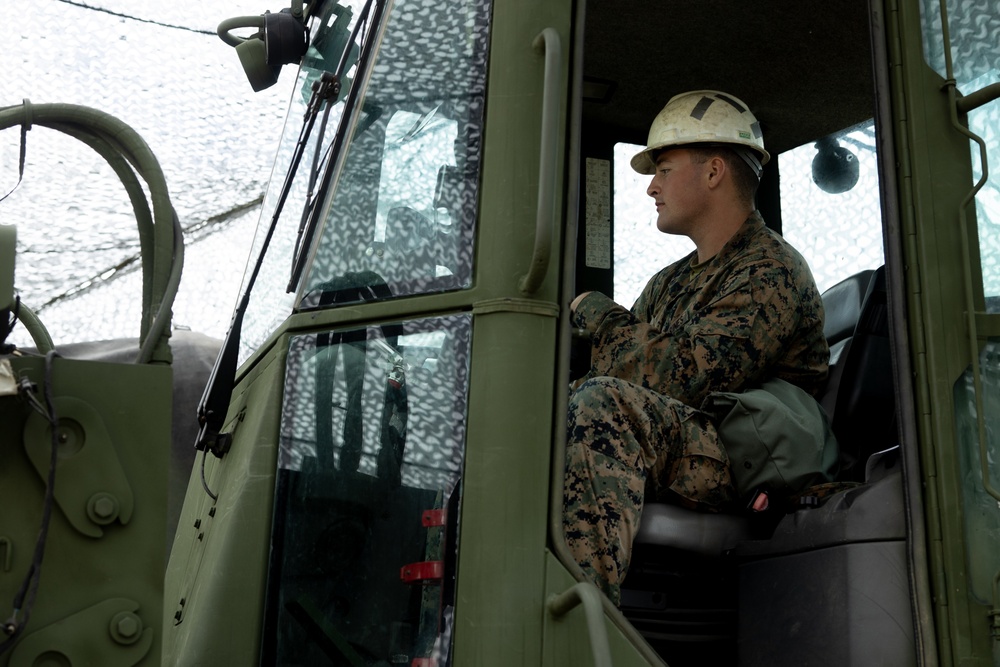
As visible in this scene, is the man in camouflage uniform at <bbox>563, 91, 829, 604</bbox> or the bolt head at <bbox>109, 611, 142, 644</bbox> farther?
the man in camouflage uniform at <bbox>563, 91, 829, 604</bbox>

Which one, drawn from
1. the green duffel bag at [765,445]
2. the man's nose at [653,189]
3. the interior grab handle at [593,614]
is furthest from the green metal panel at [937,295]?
the man's nose at [653,189]

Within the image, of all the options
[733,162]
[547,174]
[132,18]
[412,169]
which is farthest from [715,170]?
[132,18]

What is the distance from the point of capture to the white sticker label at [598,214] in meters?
3.65

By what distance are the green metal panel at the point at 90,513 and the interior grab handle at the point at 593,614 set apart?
1.92 feet

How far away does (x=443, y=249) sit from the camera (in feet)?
6.88

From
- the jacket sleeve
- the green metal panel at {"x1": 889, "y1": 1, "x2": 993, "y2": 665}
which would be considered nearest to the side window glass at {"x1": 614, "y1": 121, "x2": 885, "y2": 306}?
the jacket sleeve

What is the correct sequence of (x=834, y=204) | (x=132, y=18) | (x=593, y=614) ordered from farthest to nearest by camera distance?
(x=132, y=18), (x=834, y=204), (x=593, y=614)

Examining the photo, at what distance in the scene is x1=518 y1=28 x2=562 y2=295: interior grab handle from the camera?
6.14 feet

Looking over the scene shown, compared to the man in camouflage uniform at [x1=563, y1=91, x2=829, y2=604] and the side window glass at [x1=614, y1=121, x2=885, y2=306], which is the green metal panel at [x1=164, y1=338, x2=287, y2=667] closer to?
the man in camouflage uniform at [x1=563, y1=91, x2=829, y2=604]

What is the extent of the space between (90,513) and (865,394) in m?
1.74

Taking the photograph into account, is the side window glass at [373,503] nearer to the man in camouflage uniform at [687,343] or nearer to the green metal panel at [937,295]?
the man in camouflage uniform at [687,343]

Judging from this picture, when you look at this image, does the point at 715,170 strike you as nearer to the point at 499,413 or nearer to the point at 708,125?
the point at 708,125

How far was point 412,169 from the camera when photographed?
2.21 m

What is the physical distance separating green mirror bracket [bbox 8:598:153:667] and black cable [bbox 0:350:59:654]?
32 mm
